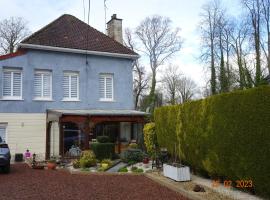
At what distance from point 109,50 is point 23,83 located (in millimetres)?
6018

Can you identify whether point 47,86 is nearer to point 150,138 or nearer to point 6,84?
point 6,84

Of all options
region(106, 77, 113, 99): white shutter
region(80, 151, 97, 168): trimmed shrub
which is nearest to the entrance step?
region(80, 151, 97, 168): trimmed shrub

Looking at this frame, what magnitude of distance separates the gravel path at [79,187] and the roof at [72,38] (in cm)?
963

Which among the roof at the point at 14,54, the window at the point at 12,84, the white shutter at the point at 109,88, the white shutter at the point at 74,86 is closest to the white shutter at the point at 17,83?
the window at the point at 12,84

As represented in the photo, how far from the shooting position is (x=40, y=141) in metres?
19.8

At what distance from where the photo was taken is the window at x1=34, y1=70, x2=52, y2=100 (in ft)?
66.1

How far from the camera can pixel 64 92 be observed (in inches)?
823

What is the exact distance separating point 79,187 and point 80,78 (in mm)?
11470

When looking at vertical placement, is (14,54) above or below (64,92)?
above

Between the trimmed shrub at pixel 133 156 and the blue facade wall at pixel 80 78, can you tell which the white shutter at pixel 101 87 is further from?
the trimmed shrub at pixel 133 156

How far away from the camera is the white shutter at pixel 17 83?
64.1 feet

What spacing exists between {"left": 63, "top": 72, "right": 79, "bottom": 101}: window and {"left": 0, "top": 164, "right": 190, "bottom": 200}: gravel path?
806cm

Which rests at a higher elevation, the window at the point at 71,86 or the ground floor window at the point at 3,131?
the window at the point at 71,86

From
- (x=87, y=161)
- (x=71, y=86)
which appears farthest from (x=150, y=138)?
(x=71, y=86)
